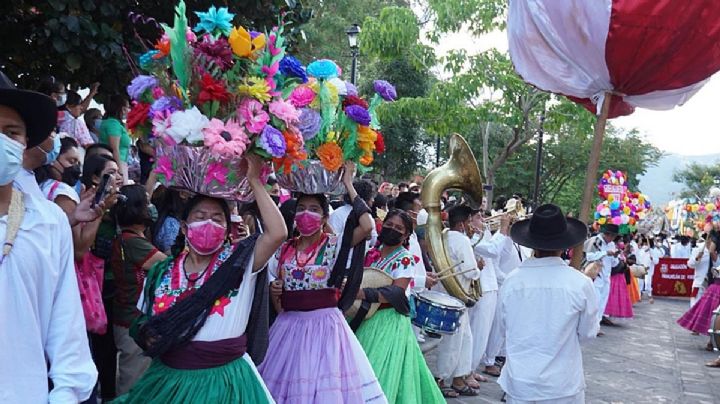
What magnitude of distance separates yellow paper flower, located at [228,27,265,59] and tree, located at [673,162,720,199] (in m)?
70.9

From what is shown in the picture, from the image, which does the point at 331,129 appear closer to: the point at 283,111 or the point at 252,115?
the point at 283,111

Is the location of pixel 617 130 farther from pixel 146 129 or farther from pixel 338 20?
pixel 146 129

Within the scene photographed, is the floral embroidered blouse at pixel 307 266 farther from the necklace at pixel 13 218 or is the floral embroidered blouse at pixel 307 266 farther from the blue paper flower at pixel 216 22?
the necklace at pixel 13 218

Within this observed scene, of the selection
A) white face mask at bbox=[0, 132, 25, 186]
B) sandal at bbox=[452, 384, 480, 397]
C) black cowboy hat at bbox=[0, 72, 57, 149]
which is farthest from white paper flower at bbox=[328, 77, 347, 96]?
sandal at bbox=[452, 384, 480, 397]

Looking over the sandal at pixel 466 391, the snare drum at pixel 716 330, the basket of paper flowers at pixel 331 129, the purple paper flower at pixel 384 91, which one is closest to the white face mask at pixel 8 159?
the basket of paper flowers at pixel 331 129

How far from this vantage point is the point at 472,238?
31.1 feet

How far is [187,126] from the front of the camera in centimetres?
371

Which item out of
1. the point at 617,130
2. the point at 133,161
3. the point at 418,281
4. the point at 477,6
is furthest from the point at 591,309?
the point at 617,130

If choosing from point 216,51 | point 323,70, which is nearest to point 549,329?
point 323,70

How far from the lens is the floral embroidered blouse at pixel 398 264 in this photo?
245 inches

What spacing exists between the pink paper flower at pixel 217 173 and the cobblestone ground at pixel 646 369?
5101 mm

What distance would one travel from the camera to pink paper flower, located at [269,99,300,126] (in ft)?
12.5

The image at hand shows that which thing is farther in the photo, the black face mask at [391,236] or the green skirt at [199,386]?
the black face mask at [391,236]

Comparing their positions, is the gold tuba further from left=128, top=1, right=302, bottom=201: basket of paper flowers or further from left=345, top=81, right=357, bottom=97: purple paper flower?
left=128, top=1, right=302, bottom=201: basket of paper flowers
